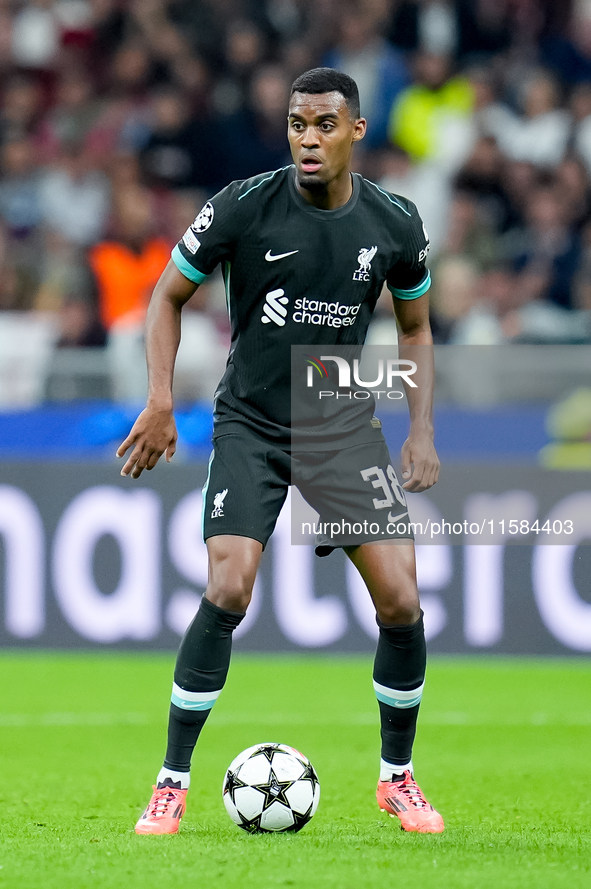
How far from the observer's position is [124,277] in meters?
9.53

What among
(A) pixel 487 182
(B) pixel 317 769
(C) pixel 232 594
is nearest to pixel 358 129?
(C) pixel 232 594

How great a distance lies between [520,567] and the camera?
26.2ft

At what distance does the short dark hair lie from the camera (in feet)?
13.3

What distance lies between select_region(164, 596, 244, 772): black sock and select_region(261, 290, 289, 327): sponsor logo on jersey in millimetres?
885

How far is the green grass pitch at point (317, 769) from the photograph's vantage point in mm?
3467

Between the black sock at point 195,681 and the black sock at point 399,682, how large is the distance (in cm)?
56

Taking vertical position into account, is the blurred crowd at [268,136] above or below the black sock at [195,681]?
above

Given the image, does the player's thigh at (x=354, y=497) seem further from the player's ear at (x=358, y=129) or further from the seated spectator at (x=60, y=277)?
the seated spectator at (x=60, y=277)

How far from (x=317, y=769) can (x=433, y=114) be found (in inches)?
277

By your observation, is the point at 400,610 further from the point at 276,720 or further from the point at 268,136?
the point at 268,136

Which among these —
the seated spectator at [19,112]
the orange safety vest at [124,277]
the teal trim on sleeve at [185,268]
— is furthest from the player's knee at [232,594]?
the seated spectator at [19,112]

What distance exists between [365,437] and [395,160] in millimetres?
6524

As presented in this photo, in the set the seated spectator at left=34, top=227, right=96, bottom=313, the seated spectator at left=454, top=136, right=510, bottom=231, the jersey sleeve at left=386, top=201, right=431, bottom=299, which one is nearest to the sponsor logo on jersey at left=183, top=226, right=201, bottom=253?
the jersey sleeve at left=386, top=201, right=431, bottom=299

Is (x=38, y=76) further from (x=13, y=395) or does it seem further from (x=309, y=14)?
(x=13, y=395)
